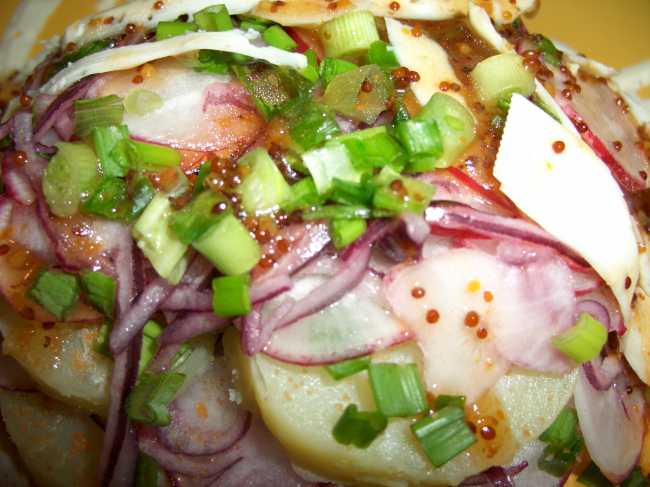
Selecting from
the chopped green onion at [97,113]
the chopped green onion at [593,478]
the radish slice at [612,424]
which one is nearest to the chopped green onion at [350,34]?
the chopped green onion at [97,113]

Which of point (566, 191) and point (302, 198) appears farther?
point (566, 191)

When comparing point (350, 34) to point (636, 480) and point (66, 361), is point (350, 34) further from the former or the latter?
point (636, 480)

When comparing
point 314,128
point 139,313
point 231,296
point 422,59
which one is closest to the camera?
point 231,296

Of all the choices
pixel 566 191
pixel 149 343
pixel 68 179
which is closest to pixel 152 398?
pixel 149 343

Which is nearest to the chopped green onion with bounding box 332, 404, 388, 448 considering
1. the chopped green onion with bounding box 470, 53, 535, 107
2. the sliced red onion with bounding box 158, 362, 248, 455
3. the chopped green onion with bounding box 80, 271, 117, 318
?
the sliced red onion with bounding box 158, 362, 248, 455

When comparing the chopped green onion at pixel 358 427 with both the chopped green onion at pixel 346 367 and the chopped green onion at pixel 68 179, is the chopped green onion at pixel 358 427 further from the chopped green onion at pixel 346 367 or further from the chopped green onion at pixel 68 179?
the chopped green onion at pixel 68 179

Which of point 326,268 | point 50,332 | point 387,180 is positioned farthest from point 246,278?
point 50,332

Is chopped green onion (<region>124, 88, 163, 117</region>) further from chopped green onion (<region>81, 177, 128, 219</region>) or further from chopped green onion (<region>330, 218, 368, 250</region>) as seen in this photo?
chopped green onion (<region>330, 218, 368, 250</region>)
